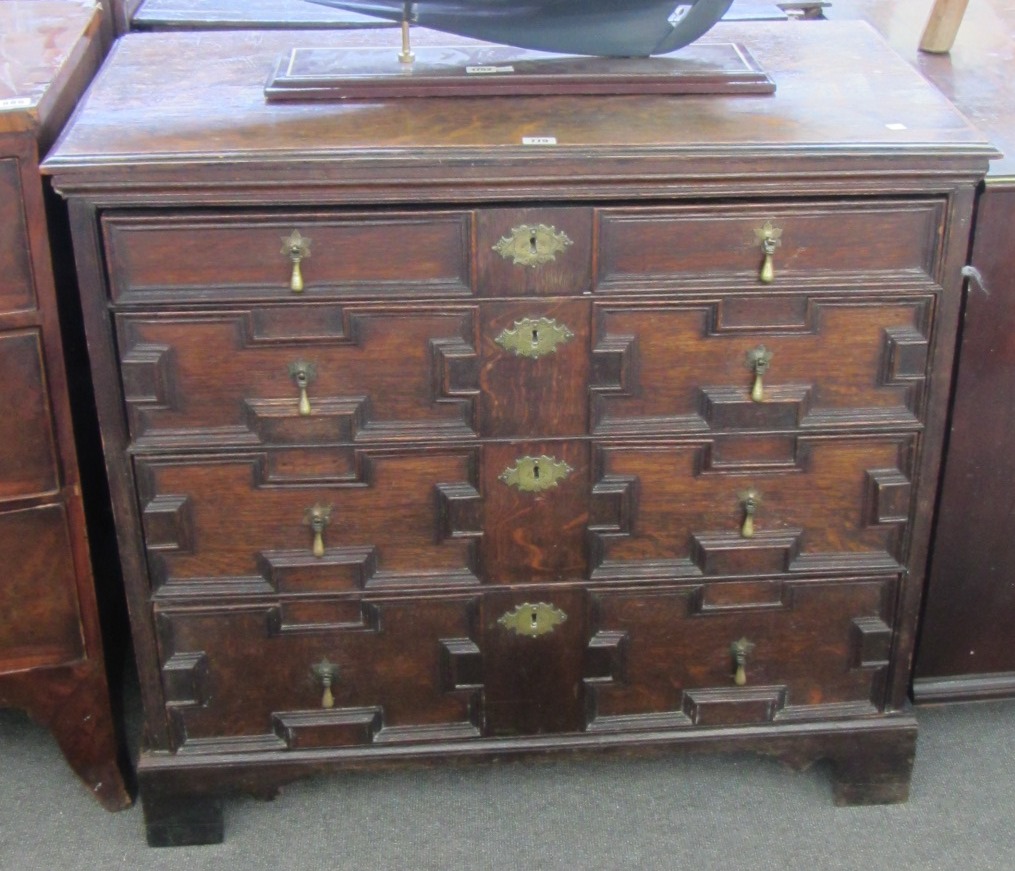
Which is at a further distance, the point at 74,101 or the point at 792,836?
the point at 792,836

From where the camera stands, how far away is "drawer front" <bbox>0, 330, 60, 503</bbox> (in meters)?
1.75

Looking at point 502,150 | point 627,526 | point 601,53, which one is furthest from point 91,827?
point 601,53

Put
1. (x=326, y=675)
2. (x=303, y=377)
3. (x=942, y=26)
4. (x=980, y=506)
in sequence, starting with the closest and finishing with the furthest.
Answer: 1. (x=303, y=377)
2. (x=326, y=675)
3. (x=980, y=506)
4. (x=942, y=26)

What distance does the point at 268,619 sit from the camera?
191 cm

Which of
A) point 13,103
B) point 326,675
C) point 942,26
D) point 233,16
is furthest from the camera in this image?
point 233,16

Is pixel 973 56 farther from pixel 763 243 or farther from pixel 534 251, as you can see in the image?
pixel 534 251

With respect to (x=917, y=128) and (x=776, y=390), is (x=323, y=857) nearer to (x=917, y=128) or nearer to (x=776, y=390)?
(x=776, y=390)

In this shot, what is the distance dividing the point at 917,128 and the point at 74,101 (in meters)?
1.11

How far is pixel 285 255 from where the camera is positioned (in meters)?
Answer: 1.67

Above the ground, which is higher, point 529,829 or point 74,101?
point 74,101

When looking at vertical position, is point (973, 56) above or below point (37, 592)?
above

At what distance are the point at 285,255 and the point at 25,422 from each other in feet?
1.40

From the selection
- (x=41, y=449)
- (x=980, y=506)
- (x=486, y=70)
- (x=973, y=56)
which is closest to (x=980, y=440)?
(x=980, y=506)

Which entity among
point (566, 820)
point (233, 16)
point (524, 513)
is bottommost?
point (566, 820)
